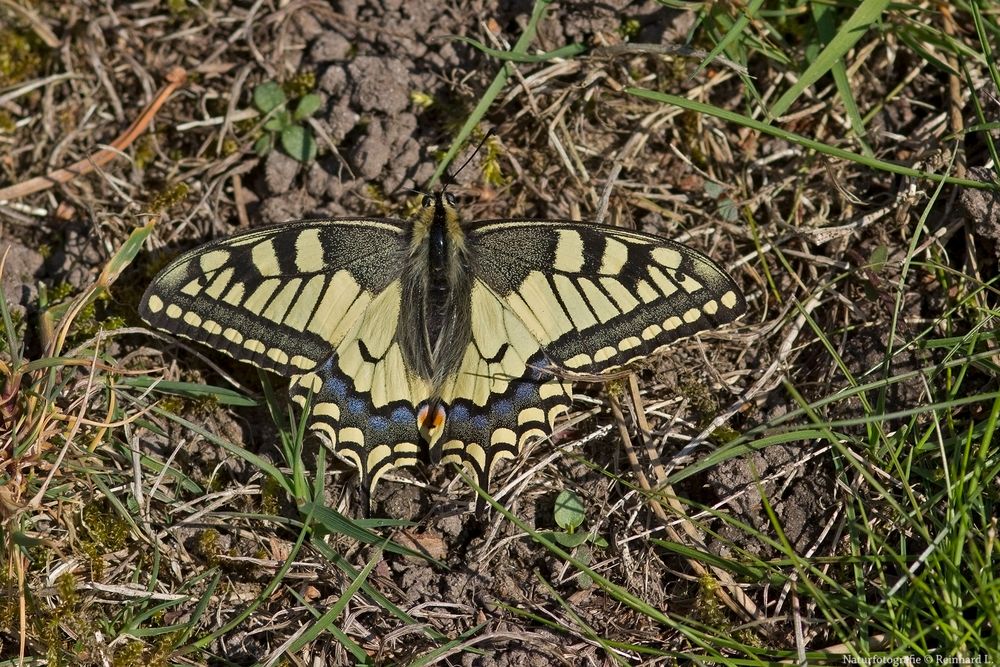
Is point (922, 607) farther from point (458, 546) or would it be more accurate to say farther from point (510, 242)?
point (510, 242)

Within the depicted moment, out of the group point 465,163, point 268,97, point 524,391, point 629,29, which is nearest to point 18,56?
point 268,97

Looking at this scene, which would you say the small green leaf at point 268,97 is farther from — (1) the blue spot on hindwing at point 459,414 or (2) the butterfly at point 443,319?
(1) the blue spot on hindwing at point 459,414

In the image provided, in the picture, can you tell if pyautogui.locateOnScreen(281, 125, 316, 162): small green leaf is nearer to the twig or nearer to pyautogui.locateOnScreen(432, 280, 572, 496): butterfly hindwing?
the twig

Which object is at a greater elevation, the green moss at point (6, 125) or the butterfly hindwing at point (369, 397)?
the green moss at point (6, 125)

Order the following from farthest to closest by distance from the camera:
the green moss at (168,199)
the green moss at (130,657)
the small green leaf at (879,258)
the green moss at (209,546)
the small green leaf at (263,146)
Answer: the small green leaf at (263,146)
the green moss at (168,199)
the small green leaf at (879,258)
the green moss at (209,546)
the green moss at (130,657)

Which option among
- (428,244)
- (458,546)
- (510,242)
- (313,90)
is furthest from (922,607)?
(313,90)

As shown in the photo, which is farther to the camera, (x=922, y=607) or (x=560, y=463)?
(x=560, y=463)

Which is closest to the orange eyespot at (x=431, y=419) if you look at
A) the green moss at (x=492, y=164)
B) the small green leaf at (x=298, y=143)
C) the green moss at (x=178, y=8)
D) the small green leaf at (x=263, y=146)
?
the green moss at (x=492, y=164)
